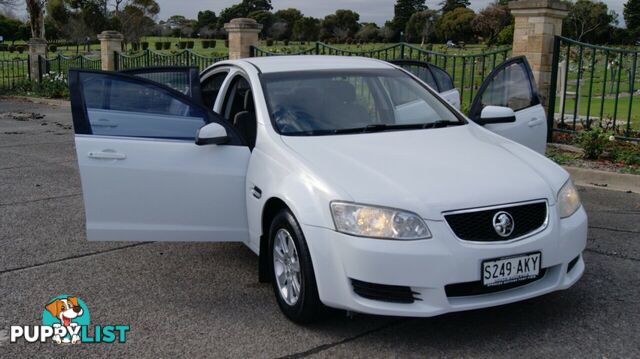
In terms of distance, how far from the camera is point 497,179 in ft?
12.5

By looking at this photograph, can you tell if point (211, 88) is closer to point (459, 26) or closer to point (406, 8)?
point (459, 26)

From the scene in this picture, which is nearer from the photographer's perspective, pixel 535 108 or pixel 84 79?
pixel 84 79

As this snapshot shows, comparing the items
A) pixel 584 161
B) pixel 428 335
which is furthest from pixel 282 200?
pixel 584 161

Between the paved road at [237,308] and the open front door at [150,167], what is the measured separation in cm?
43

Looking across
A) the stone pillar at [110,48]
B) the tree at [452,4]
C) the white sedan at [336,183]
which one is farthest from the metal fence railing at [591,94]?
the tree at [452,4]

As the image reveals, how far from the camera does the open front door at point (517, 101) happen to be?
5840 mm

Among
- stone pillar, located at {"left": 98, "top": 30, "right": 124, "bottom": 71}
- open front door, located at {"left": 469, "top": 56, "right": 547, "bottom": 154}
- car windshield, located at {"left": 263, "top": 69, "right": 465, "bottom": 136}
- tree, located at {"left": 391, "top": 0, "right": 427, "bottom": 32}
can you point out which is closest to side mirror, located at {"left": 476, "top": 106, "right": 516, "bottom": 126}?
car windshield, located at {"left": 263, "top": 69, "right": 465, "bottom": 136}

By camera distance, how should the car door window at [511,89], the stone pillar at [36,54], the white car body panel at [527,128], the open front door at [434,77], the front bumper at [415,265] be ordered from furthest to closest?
the stone pillar at [36,54]
the open front door at [434,77]
the car door window at [511,89]
the white car body panel at [527,128]
the front bumper at [415,265]

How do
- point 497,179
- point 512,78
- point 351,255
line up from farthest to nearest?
point 512,78 < point 497,179 < point 351,255

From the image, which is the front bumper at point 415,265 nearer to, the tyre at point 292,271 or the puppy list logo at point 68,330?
the tyre at point 292,271

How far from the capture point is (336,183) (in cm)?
372

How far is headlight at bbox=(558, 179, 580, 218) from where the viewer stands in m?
3.94

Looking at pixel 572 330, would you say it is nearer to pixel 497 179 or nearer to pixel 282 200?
pixel 497 179

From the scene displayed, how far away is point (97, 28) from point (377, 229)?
233ft
